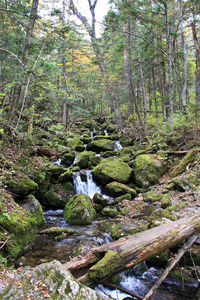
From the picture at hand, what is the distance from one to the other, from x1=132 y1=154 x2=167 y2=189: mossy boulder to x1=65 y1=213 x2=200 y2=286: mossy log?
647cm

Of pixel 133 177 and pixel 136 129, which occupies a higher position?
pixel 136 129

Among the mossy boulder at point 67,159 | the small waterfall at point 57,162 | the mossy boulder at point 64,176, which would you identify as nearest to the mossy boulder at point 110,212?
the mossy boulder at point 64,176

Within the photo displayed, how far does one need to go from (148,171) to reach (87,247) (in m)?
6.34

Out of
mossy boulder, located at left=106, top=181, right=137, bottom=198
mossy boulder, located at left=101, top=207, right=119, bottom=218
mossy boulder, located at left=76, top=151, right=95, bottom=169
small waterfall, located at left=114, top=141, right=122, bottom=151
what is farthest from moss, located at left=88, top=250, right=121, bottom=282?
small waterfall, located at left=114, top=141, right=122, bottom=151

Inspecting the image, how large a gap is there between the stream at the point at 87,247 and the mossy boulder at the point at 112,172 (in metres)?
3.00

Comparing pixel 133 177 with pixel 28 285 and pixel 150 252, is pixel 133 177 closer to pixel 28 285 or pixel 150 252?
pixel 150 252

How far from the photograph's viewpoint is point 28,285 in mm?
2408

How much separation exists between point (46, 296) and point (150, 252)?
1843mm

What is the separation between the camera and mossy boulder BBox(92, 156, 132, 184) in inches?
400

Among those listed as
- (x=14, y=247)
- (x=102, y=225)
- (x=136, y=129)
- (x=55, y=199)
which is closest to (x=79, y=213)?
(x=102, y=225)

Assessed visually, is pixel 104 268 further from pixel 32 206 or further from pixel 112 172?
pixel 112 172

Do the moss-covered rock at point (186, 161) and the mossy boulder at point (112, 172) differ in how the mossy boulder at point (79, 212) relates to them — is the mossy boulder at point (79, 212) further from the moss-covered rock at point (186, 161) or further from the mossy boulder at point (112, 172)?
the moss-covered rock at point (186, 161)

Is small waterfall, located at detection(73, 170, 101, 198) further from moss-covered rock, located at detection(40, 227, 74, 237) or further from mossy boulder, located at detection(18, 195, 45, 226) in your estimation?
moss-covered rock, located at detection(40, 227, 74, 237)

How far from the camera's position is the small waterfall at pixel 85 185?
32.7ft
